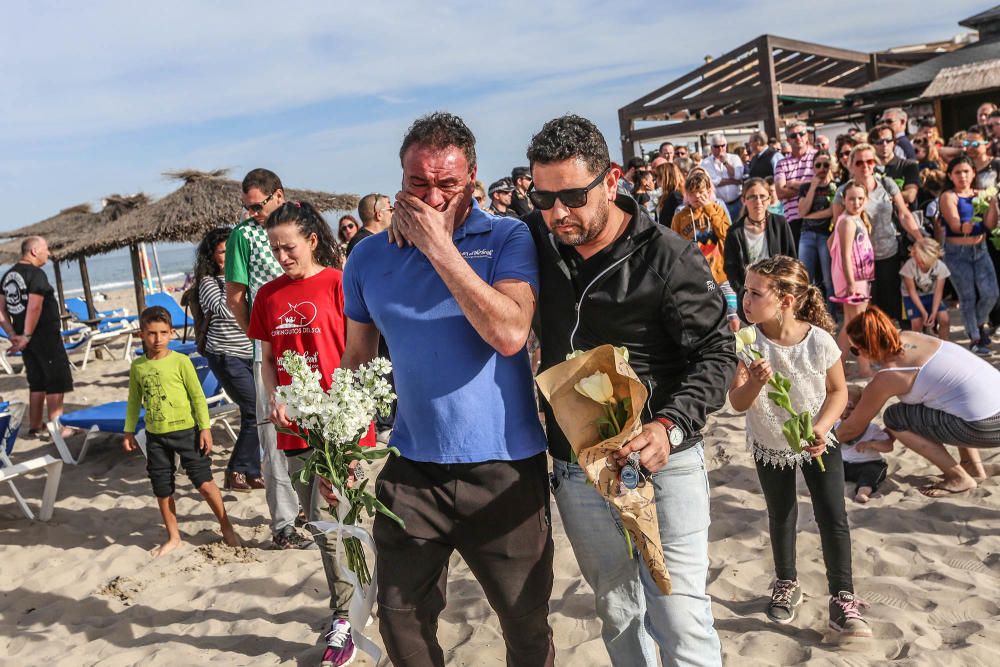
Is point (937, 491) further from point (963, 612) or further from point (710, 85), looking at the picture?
point (710, 85)

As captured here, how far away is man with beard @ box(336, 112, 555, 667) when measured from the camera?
2402mm

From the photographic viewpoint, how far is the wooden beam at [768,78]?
14.8 metres

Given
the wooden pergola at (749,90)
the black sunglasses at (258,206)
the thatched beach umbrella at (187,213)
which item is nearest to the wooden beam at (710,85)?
the wooden pergola at (749,90)

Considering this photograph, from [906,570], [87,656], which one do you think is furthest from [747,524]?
[87,656]

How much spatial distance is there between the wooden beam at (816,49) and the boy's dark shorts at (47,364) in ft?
42.4

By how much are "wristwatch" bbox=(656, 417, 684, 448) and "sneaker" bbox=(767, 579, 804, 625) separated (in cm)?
181

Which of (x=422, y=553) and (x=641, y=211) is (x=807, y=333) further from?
(x=422, y=553)

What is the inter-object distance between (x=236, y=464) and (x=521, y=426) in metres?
4.43

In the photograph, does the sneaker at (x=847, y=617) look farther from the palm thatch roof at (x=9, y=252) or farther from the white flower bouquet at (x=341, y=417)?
the palm thatch roof at (x=9, y=252)

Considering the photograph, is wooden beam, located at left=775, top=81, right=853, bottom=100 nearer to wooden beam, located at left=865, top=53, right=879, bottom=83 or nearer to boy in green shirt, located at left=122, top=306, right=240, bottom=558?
wooden beam, located at left=865, top=53, right=879, bottom=83

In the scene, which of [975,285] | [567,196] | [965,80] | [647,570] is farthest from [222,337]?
[965,80]

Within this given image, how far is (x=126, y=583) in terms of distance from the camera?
15.9 feet

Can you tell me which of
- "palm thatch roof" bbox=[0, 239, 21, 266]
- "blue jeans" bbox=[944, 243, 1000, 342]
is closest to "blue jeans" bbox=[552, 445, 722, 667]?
"blue jeans" bbox=[944, 243, 1000, 342]

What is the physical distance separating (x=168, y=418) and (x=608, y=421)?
3.80 m
